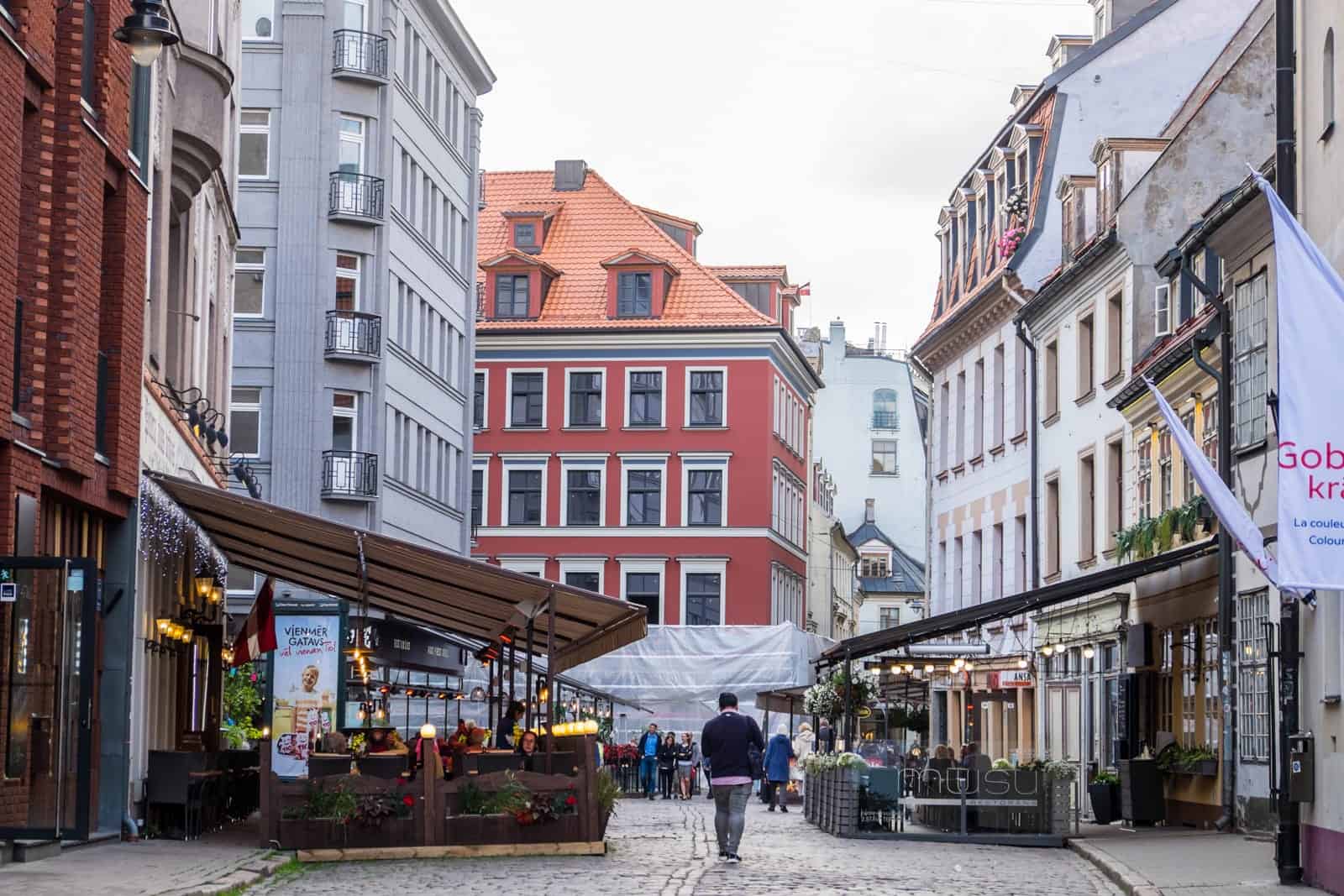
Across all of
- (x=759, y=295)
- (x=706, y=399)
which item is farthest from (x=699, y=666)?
(x=759, y=295)

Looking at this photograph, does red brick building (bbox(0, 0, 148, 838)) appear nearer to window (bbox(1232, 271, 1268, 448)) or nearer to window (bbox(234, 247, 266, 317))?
window (bbox(1232, 271, 1268, 448))

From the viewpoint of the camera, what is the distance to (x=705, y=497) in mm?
75750

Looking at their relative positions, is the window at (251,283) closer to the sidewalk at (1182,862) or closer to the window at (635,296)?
the window at (635,296)

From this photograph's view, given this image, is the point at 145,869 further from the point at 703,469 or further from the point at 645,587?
the point at 703,469

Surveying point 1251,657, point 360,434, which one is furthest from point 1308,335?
point 360,434

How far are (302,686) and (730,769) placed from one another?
10385 mm

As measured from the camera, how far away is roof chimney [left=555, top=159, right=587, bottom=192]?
270ft

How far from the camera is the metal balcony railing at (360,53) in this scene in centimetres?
5400

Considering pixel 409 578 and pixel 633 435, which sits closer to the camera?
pixel 409 578

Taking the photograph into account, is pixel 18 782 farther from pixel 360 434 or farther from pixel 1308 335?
pixel 360 434

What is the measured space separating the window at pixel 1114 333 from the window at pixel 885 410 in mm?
69396

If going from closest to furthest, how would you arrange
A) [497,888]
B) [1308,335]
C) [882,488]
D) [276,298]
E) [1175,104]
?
[1308,335] → [497,888] → [1175,104] → [276,298] → [882,488]

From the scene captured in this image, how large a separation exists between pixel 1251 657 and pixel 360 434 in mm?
30894

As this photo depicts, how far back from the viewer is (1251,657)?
26.6 metres
